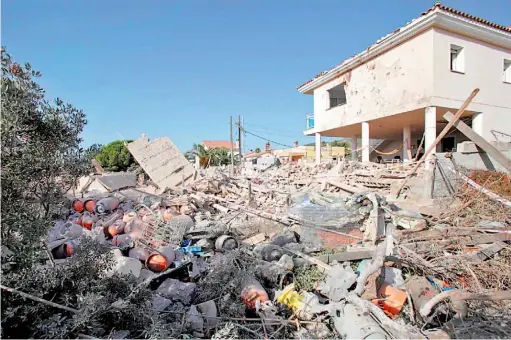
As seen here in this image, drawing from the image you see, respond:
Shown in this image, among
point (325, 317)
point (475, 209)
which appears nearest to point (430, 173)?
point (475, 209)

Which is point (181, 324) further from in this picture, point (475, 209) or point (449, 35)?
point (449, 35)

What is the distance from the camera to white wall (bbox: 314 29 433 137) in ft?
33.3

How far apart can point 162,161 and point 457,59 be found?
1224 centimetres

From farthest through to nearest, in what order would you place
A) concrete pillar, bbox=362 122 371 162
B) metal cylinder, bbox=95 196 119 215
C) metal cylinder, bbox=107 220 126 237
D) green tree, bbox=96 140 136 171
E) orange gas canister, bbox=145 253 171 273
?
green tree, bbox=96 140 136 171 < concrete pillar, bbox=362 122 371 162 < metal cylinder, bbox=95 196 119 215 < metal cylinder, bbox=107 220 126 237 < orange gas canister, bbox=145 253 171 273

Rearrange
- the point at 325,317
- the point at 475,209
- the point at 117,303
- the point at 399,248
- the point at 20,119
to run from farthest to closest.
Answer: the point at 475,209, the point at 399,248, the point at 325,317, the point at 117,303, the point at 20,119

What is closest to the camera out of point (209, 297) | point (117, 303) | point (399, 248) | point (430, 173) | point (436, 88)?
point (117, 303)

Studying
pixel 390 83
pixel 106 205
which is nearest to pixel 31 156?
pixel 106 205

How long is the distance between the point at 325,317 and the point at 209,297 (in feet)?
4.69

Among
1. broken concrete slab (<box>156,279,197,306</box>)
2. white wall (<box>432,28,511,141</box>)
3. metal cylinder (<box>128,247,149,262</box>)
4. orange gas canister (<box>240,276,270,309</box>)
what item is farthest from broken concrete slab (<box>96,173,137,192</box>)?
white wall (<box>432,28,511,141</box>)

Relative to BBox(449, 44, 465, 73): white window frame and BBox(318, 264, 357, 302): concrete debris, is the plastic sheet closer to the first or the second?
BBox(318, 264, 357, 302): concrete debris

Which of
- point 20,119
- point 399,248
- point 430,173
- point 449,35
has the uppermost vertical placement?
point 449,35

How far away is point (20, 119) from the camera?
2271 millimetres

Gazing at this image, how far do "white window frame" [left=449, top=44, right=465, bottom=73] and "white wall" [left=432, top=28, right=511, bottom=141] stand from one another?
11 cm

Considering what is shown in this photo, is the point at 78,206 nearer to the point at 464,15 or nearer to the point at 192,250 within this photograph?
the point at 192,250
